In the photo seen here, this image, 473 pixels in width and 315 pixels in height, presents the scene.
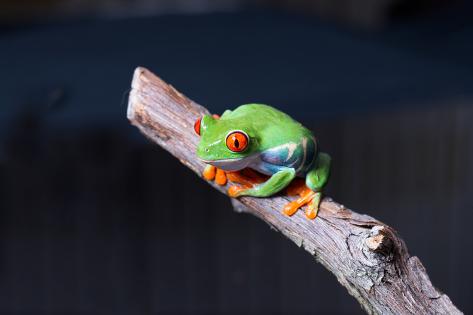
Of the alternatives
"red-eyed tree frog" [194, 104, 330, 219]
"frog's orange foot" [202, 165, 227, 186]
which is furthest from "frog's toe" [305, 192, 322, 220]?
"frog's orange foot" [202, 165, 227, 186]

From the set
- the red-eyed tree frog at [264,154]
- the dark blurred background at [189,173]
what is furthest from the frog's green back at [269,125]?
the dark blurred background at [189,173]

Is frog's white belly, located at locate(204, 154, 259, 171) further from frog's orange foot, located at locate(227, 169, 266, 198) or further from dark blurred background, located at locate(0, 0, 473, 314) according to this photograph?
dark blurred background, located at locate(0, 0, 473, 314)

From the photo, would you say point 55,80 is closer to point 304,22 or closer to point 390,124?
point 304,22

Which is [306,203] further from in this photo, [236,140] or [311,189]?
[236,140]

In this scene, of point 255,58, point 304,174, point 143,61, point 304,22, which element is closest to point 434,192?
point 304,22

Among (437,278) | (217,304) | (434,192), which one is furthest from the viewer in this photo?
(434,192)

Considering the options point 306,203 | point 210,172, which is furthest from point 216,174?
point 306,203

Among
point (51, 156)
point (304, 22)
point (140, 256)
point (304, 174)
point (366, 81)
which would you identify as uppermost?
point (304, 22)
